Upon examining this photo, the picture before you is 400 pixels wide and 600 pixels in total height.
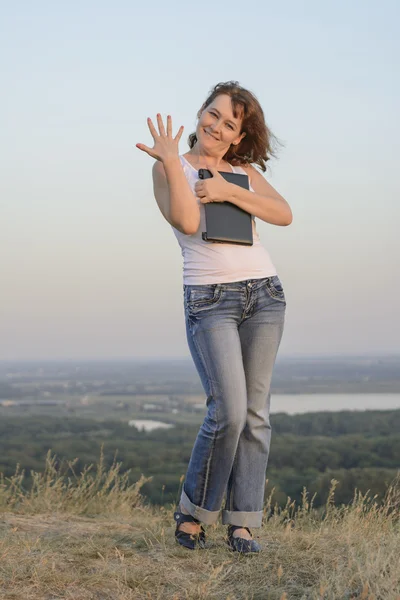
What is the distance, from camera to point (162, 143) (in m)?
3.20

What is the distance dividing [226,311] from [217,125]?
3.00 feet

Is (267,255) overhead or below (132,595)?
overhead

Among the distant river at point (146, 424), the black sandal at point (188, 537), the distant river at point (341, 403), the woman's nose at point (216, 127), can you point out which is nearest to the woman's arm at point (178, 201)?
the woman's nose at point (216, 127)

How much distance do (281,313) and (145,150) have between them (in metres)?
1.01

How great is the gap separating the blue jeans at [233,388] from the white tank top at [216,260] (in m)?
0.04

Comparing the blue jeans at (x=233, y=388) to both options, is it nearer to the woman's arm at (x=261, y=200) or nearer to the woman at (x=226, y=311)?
the woman at (x=226, y=311)

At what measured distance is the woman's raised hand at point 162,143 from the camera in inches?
125

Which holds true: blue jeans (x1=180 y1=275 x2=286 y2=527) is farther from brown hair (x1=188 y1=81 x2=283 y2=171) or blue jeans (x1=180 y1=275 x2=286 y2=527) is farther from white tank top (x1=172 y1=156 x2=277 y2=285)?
brown hair (x1=188 y1=81 x2=283 y2=171)

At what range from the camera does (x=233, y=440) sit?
3295 mm

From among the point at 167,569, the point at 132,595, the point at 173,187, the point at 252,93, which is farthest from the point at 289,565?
the point at 252,93

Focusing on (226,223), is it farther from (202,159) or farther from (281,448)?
(281,448)

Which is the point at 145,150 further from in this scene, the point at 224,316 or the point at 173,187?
the point at 224,316

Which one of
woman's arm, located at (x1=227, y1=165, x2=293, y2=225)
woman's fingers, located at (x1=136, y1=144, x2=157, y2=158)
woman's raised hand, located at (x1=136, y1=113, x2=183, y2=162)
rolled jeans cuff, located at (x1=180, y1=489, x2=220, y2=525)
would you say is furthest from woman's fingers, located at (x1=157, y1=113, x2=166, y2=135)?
rolled jeans cuff, located at (x1=180, y1=489, x2=220, y2=525)

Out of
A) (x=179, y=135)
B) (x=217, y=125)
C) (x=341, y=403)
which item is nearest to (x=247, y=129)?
(x=217, y=125)
